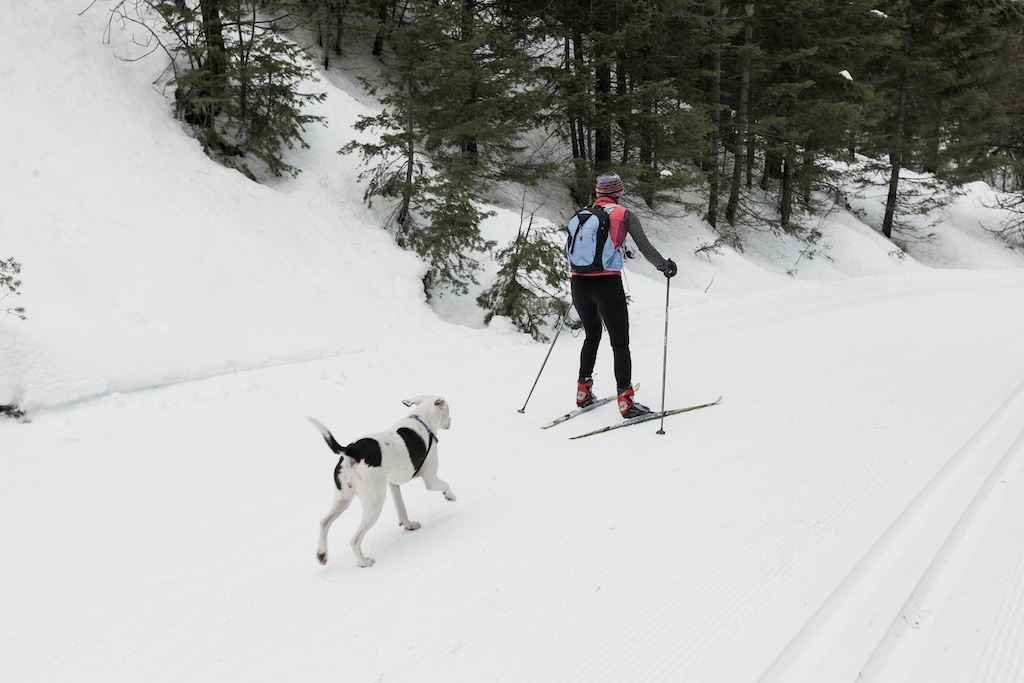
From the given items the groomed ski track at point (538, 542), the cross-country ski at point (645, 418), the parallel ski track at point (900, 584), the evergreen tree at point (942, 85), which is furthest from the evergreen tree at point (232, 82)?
the evergreen tree at point (942, 85)

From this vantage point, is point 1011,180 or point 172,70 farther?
point 1011,180

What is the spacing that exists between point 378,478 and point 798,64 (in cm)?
2113

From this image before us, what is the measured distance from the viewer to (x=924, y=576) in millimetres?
2996

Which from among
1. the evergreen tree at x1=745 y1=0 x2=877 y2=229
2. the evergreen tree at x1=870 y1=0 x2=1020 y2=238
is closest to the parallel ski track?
the evergreen tree at x1=745 y1=0 x2=877 y2=229

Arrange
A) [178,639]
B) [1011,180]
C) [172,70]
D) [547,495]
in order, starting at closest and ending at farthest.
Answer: [178,639] → [547,495] → [172,70] → [1011,180]

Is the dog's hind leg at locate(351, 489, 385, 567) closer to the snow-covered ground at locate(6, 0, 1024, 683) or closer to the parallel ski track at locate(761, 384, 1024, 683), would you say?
the snow-covered ground at locate(6, 0, 1024, 683)

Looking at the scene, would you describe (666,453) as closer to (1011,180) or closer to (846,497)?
(846,497)

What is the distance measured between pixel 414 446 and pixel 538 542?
2.85 ft

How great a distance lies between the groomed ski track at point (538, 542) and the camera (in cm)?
264

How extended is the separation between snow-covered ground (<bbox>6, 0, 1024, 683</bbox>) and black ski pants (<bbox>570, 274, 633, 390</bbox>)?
529 millimetres

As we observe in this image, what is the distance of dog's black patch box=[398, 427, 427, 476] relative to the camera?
3541mm

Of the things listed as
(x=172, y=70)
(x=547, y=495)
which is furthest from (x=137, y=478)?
(x=172, y=70)

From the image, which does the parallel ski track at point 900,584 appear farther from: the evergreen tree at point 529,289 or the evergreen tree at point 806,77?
the evergreen tree at point 806,77

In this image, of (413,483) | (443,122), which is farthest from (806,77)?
(413,483)
